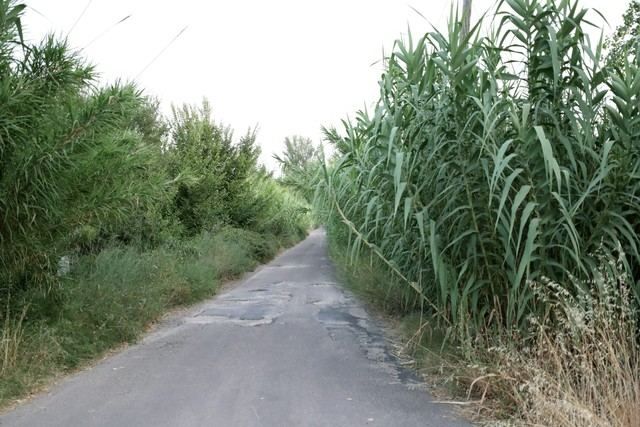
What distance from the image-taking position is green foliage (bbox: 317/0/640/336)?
182 inches

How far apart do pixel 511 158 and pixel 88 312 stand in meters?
6.08

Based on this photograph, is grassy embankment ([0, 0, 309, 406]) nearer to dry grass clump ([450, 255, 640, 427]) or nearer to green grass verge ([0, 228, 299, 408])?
green grass verge ([0, 228, 299, 408])

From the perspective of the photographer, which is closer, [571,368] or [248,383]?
[571,368]

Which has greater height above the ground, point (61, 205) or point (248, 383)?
point (61, 205)

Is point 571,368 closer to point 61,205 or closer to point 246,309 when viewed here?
point 61,205

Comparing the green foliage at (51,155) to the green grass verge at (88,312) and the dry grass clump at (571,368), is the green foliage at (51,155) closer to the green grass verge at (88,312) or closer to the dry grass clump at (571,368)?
the green grass verge at (88,312)

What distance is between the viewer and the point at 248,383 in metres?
5.91

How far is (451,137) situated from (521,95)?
31.3 inches

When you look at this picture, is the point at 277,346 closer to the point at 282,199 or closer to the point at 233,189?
the point at 233,189

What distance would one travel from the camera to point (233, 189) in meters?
22.8

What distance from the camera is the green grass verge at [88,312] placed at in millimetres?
5777

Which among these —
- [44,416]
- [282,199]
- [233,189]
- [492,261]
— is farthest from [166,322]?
[282,199]

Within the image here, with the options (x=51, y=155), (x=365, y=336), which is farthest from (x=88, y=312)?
(x=365, y=336)

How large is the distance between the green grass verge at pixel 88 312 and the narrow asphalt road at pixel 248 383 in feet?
0.96
